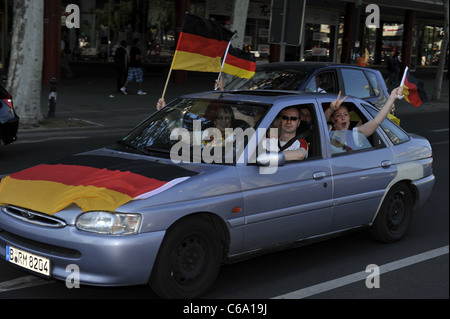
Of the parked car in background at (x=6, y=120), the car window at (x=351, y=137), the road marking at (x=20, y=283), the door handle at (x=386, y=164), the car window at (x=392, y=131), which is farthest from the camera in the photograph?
the parked car in background at (x=6, y=120)

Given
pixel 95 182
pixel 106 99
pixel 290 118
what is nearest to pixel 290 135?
pixel 290 118

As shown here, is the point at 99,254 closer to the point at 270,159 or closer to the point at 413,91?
the point at 270,159

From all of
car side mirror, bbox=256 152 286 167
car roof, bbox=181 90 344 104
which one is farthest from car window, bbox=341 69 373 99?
car side mirror, bbox=256 152 286 167

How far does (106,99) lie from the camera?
20.2 meters

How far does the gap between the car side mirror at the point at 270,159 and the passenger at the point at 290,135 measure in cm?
42

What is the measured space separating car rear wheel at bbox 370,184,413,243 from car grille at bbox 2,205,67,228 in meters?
3.15

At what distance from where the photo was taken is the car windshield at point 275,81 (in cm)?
1001

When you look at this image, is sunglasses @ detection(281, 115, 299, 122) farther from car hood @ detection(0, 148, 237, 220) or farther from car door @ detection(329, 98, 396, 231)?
car hood @ detection(0, 148, 237, 220)

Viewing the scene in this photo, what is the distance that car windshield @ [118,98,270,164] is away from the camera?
5156 mm

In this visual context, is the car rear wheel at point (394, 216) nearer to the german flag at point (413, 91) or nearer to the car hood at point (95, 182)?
the german flag at point (413, 91)

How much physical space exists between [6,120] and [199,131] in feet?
18.2

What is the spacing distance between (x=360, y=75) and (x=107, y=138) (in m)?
5.53

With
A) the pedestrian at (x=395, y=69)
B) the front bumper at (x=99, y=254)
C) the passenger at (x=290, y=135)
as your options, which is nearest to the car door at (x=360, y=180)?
the passenger at (x=290, y=135)

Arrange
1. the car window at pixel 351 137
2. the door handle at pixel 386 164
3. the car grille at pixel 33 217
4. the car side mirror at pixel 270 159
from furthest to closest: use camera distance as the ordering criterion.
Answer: the door handle at pixel 386 164, the car window at pixel 351 137, the car side mirror at pixel 270 159, the car grille at pixel 33 217
